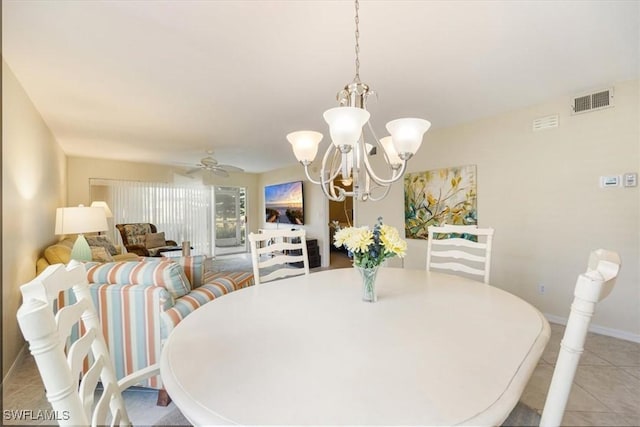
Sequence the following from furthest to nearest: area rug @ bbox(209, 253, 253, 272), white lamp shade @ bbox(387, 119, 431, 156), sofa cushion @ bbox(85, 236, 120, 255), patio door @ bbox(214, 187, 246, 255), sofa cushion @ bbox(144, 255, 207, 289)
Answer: patio door @ bbox(214, 187, 246, 255) < area rug @ bbox(209, 253, 253, 272) < sofa cushion @ bbox(85, 236, 120, 255) < sofa cushion @ bbox(144, 255, 207, 289) < white lamp shade @ bbox(387, 119, 431, 156)

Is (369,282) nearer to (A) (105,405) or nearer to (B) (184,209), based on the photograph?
(A) (105,405)

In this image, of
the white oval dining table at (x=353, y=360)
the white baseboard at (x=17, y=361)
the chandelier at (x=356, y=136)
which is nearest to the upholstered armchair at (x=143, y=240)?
the white baseboard at (x=17, y=361)

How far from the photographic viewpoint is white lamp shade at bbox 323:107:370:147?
1.26 metres

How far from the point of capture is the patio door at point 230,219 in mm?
7824

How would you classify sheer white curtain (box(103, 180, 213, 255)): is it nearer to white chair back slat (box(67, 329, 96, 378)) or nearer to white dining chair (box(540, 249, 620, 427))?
white chair back slat (box(67, 329, 96, 378))

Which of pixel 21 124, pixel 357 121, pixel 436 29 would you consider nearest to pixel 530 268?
pixel 436 29

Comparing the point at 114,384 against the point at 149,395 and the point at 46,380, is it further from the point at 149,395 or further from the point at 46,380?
the point at 149,395

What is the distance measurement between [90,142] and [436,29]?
5157mm

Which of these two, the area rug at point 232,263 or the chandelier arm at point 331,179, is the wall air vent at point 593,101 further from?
the area rug at point 232,263

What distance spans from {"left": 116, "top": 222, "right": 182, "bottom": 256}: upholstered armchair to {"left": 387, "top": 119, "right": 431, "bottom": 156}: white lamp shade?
5489 mm

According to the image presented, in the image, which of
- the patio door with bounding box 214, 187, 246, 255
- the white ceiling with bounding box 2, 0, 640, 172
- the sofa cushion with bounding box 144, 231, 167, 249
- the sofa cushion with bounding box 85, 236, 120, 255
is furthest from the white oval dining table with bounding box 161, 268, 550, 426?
the patio door with bounding box 214, 187, 246, 255

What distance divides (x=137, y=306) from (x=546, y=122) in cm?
406

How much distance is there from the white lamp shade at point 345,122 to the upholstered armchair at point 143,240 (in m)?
5.40

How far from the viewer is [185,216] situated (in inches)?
278
